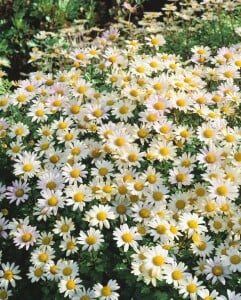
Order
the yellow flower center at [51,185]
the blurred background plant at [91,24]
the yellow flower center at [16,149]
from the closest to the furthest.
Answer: the yellow flower center at [51,185] → the yellow flower center at [16,149] → the blurred background plant at [91,24]

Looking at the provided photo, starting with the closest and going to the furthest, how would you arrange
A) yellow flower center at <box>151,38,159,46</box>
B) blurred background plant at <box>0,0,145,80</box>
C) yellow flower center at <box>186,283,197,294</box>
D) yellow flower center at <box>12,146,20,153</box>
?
yellow flower center at <box>186,283,197,294</box>
yellow flower center at <box>12,146,20,153</box>
yellow flower center at <box>151,38,159,46</box>
blurred background plant at <box>0,0,145,80</box>

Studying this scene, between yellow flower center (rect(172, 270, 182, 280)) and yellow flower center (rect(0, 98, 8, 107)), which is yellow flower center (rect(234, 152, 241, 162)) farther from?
yellow flower center (rect(0, 98, 8, 107))

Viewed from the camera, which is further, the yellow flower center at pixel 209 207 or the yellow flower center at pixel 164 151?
the yellow flower center at pixel 164 151

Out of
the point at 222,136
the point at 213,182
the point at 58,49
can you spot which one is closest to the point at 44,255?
the point at 213,182

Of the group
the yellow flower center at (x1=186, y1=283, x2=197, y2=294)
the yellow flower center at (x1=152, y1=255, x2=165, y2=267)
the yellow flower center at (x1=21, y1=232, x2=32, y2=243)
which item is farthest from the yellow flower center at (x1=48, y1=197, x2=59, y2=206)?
the yellow flower center at (x1=186, y1=283, x2=197, y2=294)

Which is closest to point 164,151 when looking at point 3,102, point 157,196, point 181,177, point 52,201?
point 181,177

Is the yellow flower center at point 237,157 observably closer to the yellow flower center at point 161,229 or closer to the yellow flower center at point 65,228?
the yellow flower center at point 161,229

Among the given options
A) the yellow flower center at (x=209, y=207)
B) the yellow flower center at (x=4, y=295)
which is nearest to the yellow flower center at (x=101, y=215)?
the yellow flower center at (x=209, y=207)

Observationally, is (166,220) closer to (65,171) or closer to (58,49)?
(65,171)
